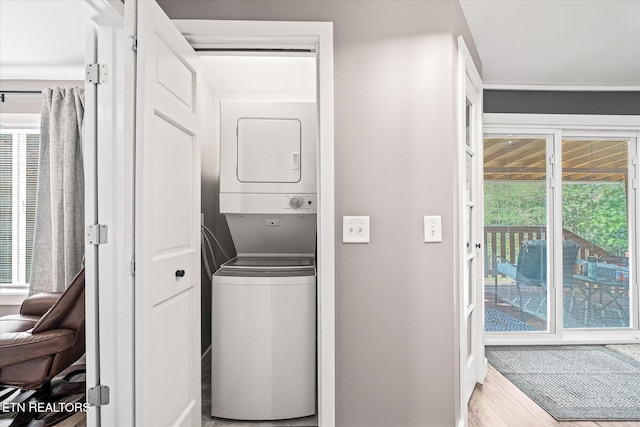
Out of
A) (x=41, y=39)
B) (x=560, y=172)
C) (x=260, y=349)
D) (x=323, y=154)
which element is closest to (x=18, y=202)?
(x=41, y=39)

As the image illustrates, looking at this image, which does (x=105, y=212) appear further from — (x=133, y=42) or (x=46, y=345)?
(x=46, y=345)

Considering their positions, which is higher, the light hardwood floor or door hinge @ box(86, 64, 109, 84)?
door hinge @ box(86, 64, 109, 84)

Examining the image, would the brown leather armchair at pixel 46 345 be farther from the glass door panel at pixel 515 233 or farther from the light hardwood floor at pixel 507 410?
the glass door panel at pixel 515 233

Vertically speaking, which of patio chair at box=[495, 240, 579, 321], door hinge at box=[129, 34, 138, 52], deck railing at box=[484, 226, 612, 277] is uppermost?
door hinge at box=[129, 34, 138, 52]

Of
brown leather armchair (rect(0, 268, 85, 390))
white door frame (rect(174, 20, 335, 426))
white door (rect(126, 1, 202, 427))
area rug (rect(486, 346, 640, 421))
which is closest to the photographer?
white door (rect(126, 1, 202, 427))

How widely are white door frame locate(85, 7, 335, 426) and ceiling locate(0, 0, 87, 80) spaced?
0.51 m

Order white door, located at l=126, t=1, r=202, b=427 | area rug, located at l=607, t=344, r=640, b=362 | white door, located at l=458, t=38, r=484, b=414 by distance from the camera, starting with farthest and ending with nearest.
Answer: area rug, located at l=607, t=344, r=640, b=362, white door, located at l=458, t=38, r=484, b=414, white door, located at l=126, t=1, r=202, b=427

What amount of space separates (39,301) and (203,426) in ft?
5.26

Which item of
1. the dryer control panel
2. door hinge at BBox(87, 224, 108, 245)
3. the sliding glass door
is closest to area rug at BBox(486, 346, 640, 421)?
the sliding glass door

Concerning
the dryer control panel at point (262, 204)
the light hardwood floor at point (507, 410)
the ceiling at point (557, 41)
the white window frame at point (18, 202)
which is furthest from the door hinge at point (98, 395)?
the ceiling at point (557, 41)

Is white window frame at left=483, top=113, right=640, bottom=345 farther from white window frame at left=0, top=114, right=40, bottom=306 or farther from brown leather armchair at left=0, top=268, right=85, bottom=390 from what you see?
white window frame at left=0, top=114, right=40, bottom=306

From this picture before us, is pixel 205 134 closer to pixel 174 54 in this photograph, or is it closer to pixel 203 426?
pixel 174 54

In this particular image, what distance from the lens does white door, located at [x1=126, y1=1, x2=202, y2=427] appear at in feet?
4.37

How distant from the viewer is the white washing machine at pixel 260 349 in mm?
2021
